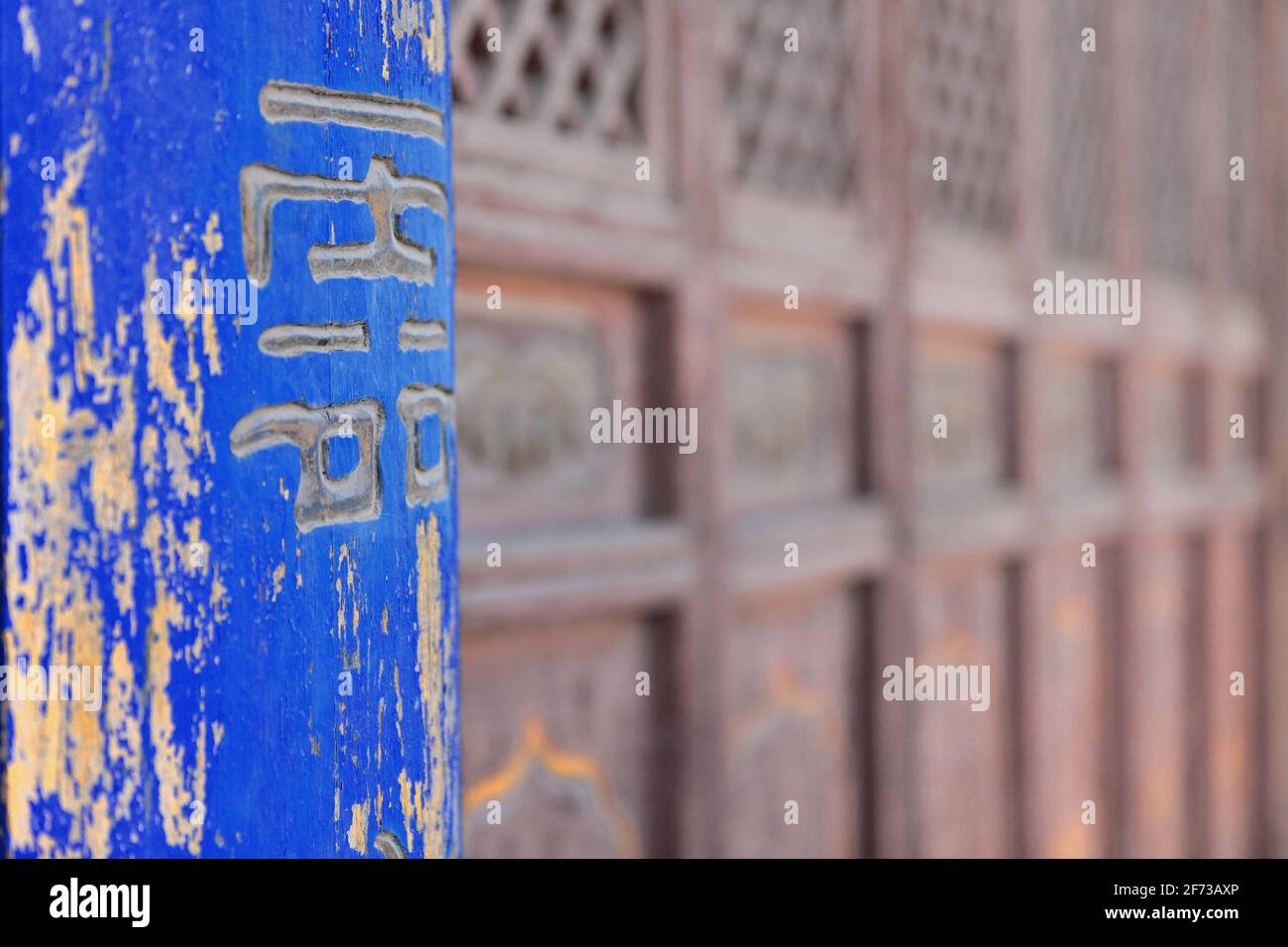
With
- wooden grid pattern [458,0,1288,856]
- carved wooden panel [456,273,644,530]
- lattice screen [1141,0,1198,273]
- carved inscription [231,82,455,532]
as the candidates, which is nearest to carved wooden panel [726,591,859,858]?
wooden grid pattern [458,0,1288,856]

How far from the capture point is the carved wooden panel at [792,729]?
2.22 meters

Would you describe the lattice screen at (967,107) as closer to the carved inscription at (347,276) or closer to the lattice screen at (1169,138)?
the lattice screen at (1169,138)

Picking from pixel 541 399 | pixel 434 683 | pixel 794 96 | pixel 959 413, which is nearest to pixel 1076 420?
pixel 959 413

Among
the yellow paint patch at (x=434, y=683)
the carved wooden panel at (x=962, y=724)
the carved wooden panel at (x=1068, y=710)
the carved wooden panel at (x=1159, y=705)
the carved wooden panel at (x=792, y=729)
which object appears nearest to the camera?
the yellow paint patch at (x=434, y=683)

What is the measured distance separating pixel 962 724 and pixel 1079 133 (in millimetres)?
1729

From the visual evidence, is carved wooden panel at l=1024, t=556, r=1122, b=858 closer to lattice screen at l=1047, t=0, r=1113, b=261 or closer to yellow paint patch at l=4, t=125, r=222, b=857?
lattice screen at l=1047, t=0, r=1113, b=261

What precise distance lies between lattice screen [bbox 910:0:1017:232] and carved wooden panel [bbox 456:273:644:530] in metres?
1.06

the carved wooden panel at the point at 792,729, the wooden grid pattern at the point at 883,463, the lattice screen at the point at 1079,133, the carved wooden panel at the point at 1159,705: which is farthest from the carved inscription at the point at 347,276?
the carved wooden panel at the point at 1159,705

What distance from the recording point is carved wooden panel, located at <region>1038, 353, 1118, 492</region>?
330 cm

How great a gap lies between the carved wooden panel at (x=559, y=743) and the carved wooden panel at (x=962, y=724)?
754mm

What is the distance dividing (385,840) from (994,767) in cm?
240

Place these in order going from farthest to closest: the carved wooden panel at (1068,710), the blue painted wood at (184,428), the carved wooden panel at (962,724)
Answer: the carved wooden panel at (1068,710)
the carved wooden panel at (962,724)
the blue painted wood at (184,428)

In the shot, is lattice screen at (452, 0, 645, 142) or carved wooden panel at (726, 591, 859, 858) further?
carved wooden panel at (726, 591, 859, 858)
